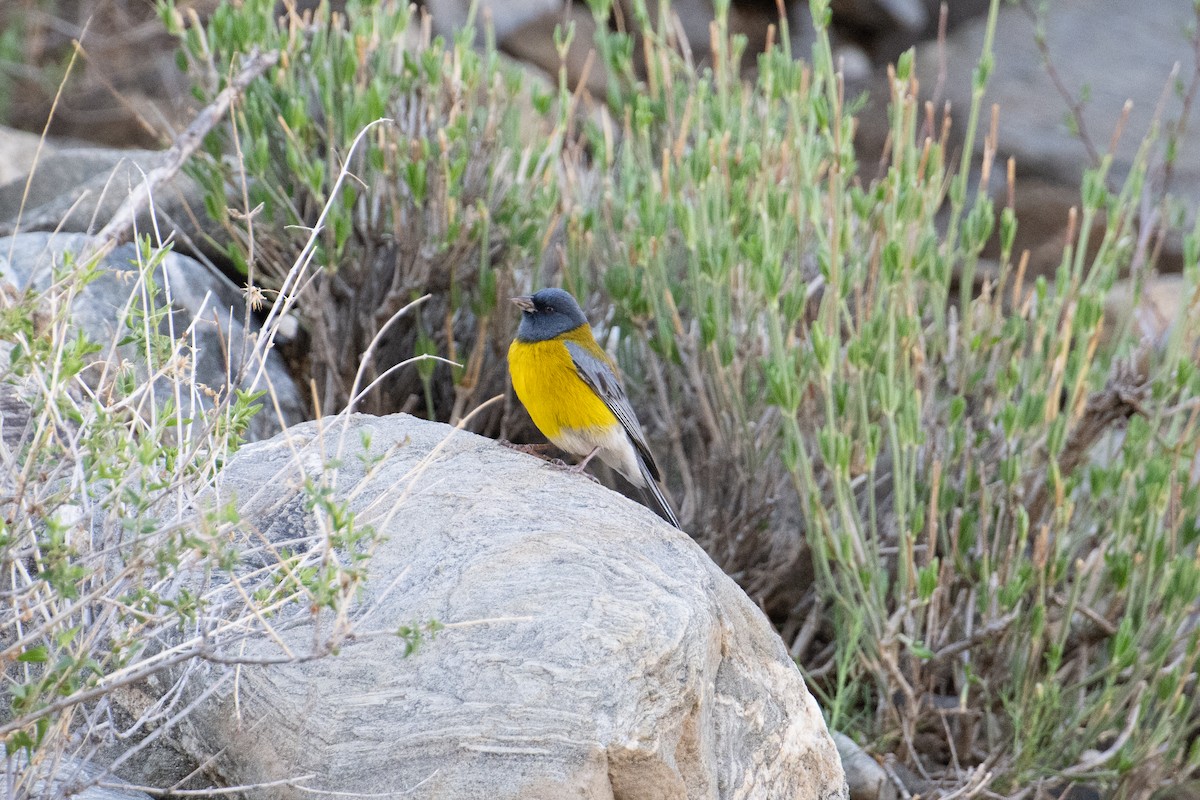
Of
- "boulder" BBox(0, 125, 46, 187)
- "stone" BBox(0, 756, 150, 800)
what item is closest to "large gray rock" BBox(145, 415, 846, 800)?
"stone" BBox(0, 756, 150, 800)

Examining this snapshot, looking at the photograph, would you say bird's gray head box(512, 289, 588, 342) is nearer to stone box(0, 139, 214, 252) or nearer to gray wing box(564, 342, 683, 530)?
gray wing box(564, 342, 683, 530)

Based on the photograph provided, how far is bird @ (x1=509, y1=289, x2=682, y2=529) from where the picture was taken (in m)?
4.09

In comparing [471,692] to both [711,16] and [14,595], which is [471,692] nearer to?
[14,595]

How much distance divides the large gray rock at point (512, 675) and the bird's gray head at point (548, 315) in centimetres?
96

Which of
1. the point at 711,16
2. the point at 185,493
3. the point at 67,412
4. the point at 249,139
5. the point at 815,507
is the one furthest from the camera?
the point at 711,16

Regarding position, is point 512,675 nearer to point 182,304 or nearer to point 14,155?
point 182,304

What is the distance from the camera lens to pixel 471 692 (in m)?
2.71

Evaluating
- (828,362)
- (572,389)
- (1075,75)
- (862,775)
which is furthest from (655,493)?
(1075,75)

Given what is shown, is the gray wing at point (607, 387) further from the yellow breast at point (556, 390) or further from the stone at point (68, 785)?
the stone at point (68, 785)

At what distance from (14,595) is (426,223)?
Answer: 257 centimetres

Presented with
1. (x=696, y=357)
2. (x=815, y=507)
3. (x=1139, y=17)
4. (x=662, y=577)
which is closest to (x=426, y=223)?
(x=696, y=357)

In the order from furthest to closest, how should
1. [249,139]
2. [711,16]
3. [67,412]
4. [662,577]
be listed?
[711,16] → [249,139] → [662,577] → [67,412]

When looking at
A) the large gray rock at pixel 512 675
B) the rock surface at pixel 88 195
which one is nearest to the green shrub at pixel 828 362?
the rock surface at pixel 88 195

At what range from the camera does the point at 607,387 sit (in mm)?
4164
